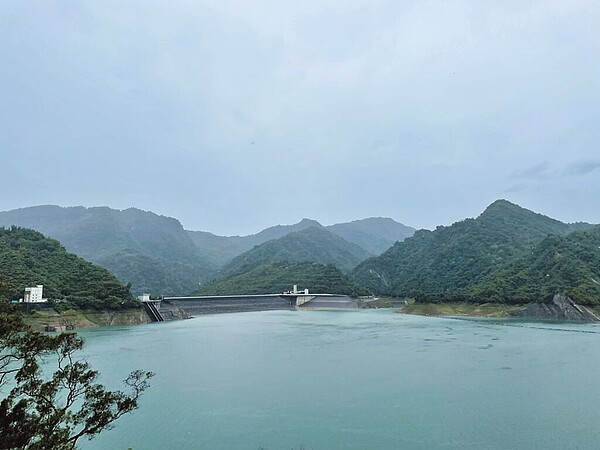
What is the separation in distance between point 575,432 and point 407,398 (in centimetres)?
440

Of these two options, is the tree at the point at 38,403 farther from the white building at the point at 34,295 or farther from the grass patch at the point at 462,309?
the grass patch at the point at 462,309

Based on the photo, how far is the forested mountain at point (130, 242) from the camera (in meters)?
97.8

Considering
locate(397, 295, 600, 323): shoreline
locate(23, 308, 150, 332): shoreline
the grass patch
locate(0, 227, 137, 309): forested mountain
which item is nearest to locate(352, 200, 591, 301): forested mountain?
the grass patch

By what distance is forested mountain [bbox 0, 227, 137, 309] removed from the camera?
122 ft

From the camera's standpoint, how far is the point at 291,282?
74938 millimetres

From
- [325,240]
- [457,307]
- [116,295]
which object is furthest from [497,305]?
[325,240]

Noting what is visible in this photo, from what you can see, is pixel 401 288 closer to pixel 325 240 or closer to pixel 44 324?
pixel 44 324

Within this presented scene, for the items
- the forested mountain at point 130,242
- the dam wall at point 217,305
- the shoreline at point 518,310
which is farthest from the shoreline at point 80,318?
the forested mountain at point 130,242

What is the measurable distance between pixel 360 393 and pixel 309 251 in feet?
398

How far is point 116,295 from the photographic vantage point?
40.4 metres

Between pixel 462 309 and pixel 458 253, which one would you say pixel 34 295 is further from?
pixel 458 253

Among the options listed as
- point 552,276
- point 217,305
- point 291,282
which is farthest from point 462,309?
point 291,282

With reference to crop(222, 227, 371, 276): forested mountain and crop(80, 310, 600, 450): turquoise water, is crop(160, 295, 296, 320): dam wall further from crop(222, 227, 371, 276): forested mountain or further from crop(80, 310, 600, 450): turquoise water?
crop(222, 227, 371, 276): forested mountain

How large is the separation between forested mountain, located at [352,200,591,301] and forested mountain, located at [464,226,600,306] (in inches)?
313
